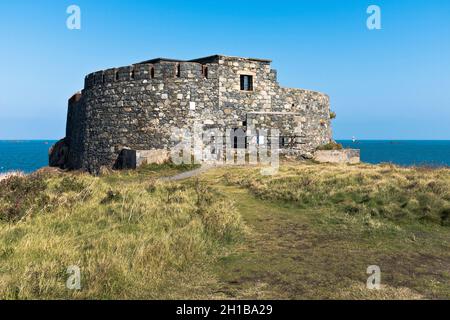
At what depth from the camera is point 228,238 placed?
849cm

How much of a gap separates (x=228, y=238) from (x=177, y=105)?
48.1ft

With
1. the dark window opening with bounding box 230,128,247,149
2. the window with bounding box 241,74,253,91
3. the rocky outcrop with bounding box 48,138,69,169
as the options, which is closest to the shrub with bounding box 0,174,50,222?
the dark window opening with bounding box 230,128,247,149

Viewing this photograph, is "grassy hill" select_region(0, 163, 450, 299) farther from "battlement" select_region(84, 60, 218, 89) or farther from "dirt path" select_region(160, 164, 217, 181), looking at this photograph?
"battlement" select_region(84, 60, 218, 89)

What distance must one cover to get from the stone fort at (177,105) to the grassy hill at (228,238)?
26.1ft

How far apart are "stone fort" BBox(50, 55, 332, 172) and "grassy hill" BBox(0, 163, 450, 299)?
7.97m

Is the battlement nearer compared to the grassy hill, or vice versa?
the grassy hill

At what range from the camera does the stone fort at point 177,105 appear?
22016mm

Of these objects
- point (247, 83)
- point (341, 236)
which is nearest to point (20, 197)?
point (341, 236)

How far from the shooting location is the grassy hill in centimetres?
571

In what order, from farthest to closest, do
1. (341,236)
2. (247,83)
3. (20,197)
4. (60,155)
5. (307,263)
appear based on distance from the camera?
(60,155), (247,83), (20,197), (341,236), (307,263)

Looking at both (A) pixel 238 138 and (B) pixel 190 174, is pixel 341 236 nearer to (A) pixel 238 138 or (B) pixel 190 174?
(B) pixel 190 174

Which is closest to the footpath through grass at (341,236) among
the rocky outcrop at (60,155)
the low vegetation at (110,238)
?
the low vegetation at (110,238)

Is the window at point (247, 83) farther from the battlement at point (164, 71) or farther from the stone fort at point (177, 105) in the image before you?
the battlement at point (164, 71)
